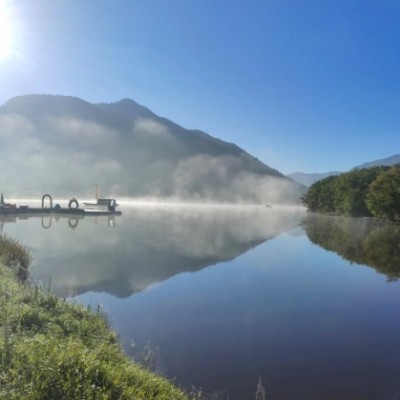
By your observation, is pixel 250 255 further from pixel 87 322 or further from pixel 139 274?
pixel 87 322

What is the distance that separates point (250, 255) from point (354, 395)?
98.1ft

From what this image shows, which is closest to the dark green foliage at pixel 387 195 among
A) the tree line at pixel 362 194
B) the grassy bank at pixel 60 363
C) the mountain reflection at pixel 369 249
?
the tree line at pixel 362 194

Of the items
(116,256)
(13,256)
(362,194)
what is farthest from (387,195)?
(13,256)

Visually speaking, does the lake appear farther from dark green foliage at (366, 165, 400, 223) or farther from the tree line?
the tree line

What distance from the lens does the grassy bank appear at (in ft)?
24.0

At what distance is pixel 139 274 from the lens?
29.4 m

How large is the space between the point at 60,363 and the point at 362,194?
390ft

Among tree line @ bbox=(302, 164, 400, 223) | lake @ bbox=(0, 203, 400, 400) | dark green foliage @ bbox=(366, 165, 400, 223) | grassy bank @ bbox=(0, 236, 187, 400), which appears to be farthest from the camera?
tree line @ bbox=(302, 164, 400, 223)

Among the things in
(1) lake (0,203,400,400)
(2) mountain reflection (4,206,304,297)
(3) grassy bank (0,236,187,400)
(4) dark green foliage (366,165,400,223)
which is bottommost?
(1) lake (0,203,400,400)

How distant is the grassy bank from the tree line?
88721 millimetres

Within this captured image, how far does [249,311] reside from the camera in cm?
2064

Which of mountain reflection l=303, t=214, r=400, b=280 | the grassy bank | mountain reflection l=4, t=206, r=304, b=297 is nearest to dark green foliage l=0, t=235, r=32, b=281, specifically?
mountain reflection l=4, t=206, r=304, b=297

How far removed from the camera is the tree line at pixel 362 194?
91438 millimetres

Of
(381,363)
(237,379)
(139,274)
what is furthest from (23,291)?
(139,274)
